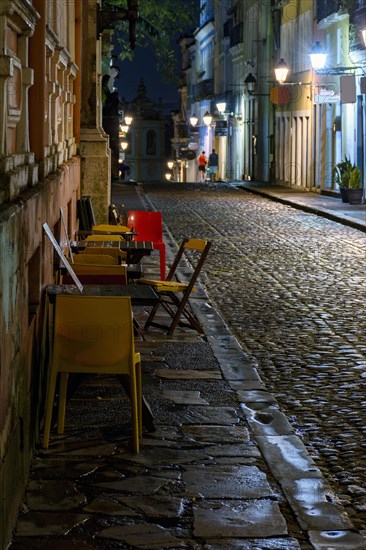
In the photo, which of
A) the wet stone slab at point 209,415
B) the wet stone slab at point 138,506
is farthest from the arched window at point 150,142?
the wet stone slab at point 138,506

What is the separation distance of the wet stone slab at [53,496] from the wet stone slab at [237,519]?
0.56 meters

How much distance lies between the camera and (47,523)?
18.7 ft

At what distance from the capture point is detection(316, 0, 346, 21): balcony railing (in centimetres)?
3391

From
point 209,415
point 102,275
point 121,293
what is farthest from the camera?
point 102,275

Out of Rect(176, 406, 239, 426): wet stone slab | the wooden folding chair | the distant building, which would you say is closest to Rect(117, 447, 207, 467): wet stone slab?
Rect(176, 406, 239, 426): wet stone slab

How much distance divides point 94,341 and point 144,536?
5.33ft

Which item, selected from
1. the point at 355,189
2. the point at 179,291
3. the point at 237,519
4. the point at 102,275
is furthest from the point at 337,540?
the point at 355,189

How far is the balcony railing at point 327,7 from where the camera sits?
33.9 m

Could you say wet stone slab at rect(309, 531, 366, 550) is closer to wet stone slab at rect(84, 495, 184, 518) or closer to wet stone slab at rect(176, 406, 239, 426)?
wet stone slab at rect(84, 495, 184, 518)

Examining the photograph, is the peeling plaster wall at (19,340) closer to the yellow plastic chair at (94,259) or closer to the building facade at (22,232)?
the building facade at (22,232)

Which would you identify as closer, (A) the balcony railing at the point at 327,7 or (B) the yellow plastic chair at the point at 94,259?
(B) the yellow plastic chair at the point at 94,259

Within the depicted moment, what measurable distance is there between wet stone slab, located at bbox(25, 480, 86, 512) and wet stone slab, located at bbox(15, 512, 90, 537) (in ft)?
0.32

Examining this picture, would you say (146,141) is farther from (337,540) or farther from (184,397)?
(337,540)

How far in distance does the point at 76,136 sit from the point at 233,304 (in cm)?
622
